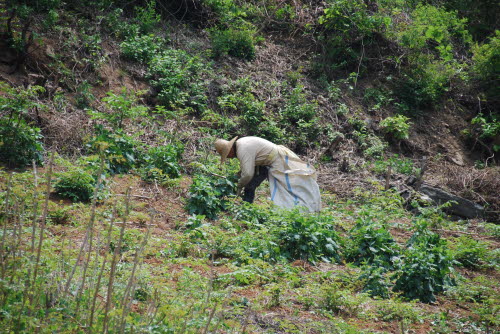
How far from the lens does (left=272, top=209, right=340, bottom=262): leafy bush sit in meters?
6.61

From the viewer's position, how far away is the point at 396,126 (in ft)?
47.6

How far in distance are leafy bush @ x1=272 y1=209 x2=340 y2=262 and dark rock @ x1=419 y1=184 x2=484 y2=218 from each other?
540 centimetres

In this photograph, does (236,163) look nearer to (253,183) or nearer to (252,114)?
(253,183)

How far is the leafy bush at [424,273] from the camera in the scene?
5.96 metres

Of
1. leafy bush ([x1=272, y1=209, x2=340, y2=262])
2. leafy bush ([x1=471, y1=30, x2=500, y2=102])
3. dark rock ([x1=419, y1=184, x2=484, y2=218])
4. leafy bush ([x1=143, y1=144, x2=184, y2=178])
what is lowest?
dark rock ([x1=419, y1=184, x2=484, y2=218])

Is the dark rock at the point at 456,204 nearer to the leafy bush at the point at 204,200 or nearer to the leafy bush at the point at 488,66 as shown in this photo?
the leafy bush at the point at 204,200

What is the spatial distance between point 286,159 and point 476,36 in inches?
528

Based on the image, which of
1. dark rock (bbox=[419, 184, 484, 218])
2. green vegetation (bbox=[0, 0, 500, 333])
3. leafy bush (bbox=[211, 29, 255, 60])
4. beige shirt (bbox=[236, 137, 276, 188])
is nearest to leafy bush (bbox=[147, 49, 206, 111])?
green vegetation (bbox=[0, 0, 500, 333])

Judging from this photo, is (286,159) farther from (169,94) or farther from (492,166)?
(492,166)

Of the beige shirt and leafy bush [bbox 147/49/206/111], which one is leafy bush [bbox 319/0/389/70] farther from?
the beige shirt

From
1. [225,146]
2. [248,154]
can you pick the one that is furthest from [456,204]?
[225,146]

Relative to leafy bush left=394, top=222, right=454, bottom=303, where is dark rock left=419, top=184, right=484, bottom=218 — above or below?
below

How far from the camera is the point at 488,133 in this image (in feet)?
50.2

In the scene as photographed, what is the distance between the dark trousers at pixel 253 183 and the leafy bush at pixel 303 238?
1.59 m
